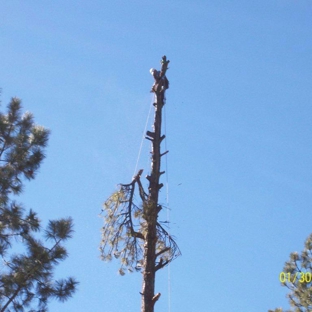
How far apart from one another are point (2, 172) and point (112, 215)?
2019 millimetres

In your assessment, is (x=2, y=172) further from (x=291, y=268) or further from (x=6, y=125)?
(x=291, y=268)
